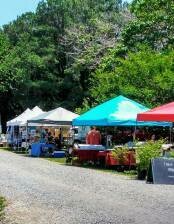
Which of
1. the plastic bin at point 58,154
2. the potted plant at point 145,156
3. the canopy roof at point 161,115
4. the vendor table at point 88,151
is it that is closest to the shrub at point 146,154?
the potted plant at point 145,156

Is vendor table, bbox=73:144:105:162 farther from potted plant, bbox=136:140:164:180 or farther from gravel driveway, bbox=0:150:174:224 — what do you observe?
potted plant, bbox=136:140:164:180

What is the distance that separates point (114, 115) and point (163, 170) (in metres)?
7.77

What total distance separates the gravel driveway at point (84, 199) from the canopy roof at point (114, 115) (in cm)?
513

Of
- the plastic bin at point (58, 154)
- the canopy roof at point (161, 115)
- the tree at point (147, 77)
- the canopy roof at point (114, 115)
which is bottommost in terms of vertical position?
the plastic bin at point (58, 154)

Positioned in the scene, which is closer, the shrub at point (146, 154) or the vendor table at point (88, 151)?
the shrub at point (146, 154)

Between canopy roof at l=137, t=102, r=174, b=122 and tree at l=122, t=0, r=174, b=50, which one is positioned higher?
tree at l=122, t=0, r=174, b=50

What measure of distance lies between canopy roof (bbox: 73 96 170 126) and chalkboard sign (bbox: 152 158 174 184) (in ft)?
22.3

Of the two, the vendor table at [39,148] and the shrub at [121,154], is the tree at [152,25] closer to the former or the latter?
the vendor table at [39,148]

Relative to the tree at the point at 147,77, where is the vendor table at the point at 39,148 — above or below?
below

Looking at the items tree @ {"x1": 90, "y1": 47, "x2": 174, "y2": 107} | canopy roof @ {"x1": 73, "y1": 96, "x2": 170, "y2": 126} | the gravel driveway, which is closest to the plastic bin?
tree @ {"x1": 90, "y1": 47, "x2": 174, "y2": 107}

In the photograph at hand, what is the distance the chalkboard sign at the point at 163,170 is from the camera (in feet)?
60.8

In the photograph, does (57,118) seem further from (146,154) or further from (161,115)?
(161,115)

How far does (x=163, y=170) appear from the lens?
18656 mm

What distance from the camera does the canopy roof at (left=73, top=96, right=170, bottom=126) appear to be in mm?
25938
